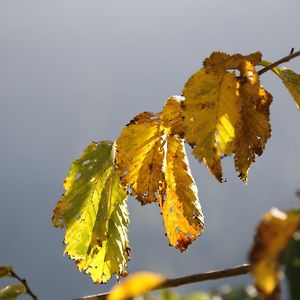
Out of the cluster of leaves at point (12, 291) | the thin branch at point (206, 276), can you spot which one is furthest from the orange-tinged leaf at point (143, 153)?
the thin branch at point (206, 276)

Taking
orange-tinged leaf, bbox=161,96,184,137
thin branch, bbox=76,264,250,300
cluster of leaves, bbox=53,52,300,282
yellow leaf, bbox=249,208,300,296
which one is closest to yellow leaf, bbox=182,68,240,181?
cluster of leaves, bbox=53,52,300,282

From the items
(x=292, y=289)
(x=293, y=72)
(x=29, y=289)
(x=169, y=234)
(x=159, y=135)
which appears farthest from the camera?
(x=169, y=234)

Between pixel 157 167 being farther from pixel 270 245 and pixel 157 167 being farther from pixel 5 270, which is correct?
pixel 270 245

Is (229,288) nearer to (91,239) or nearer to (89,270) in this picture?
(91,239)

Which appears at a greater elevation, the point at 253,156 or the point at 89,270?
the point at 253,156

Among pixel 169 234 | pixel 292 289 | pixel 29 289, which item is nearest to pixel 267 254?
pixel 292 289

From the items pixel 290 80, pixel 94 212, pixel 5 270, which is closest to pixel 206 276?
pixel 5 270
